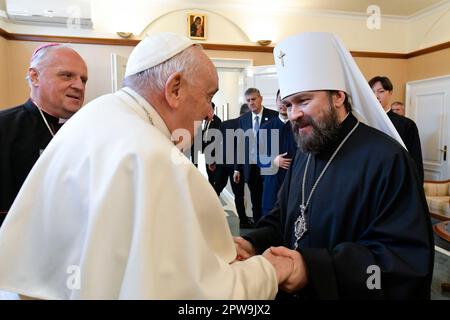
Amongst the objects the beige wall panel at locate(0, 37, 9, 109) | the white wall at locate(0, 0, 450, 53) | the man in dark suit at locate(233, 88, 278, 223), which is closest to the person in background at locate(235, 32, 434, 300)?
the man in dark suit at locate(233, 88, 278, 223)

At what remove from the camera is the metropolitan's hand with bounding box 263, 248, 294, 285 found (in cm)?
117

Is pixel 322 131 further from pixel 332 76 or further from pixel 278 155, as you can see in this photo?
pixel 278 155

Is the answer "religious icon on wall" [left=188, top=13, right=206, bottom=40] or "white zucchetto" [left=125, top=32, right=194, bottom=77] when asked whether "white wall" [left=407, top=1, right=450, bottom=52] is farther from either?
"white zucchetto" [left=125, top=32, right=194, bottom=77]

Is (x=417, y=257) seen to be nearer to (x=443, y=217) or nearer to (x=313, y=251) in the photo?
(x=313, y=251)

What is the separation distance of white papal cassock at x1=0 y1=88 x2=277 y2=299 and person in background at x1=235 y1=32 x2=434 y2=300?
0.41 metres

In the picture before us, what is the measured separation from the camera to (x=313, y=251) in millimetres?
1291

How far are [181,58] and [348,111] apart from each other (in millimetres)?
930

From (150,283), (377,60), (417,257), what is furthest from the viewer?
(377,60)

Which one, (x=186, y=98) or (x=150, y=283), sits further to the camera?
(x=186, y=98)

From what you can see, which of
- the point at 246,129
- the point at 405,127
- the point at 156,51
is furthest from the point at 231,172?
the point at 156,51

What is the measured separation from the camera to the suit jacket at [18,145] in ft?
6.25

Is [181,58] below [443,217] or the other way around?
the other way around

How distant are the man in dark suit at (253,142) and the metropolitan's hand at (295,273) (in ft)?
11.2
